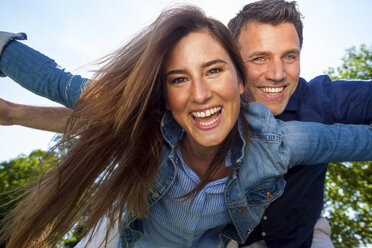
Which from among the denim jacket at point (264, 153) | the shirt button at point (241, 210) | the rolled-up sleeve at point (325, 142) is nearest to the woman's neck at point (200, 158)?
the denim jacket at point (264, 153)

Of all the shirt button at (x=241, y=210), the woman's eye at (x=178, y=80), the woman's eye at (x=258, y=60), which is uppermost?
the woman's eye at (x=178, y=80)

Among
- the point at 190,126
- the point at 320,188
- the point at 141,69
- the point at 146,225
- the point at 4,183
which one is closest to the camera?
the point at 141,69

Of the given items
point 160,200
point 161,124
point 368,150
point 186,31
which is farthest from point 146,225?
point 368,150

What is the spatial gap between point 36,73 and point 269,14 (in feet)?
6.93

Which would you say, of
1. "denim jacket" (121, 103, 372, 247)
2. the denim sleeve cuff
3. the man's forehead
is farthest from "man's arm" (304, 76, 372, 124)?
the denim sleeve cuff

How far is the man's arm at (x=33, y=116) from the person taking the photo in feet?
8.80

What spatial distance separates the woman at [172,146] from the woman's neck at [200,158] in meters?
0.01

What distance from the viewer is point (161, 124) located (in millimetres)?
2441

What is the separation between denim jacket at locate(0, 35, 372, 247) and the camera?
2.31 metres

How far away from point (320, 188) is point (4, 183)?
12243 mm

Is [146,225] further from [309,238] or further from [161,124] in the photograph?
[309,238]

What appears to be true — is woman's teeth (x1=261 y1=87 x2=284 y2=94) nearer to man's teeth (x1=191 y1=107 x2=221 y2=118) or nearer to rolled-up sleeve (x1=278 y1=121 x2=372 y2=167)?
rolled-up sleeve (x1=278 y1=121 x2=372 y2=167)

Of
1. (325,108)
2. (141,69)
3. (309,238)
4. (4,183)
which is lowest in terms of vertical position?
(4,183)

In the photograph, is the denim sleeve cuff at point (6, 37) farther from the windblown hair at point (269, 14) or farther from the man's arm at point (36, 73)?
the windblown hair at point (269, 14)
